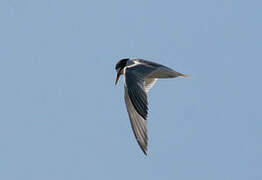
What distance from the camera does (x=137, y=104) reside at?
15500 mm

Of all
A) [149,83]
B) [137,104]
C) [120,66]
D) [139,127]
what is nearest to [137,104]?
[137,104]

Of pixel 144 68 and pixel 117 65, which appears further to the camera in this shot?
pixel 117 65

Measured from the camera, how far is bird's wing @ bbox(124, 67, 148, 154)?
50.8 ft

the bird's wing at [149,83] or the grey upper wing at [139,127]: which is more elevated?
the bird's wing at [149,83]

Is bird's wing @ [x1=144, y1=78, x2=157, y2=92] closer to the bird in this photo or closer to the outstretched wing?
the bird

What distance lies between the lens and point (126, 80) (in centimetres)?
1620

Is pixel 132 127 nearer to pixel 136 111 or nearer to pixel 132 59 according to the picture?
pixel 136 111

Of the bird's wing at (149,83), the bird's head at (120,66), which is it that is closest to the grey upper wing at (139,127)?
the bird's wing at (149,83)

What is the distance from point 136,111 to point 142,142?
699mm

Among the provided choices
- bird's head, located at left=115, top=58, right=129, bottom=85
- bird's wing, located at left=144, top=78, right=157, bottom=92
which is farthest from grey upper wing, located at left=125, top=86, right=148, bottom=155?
bird's head, located at left=115, top=58, right=129, bottom=85

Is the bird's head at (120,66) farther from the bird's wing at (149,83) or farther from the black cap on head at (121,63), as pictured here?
the bird's wing at (149,83)

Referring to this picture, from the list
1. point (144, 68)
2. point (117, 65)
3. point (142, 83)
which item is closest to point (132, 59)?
point (117, 65)

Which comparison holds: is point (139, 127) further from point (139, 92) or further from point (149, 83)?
point (149, 83)

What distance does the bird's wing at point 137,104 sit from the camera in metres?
15.5
